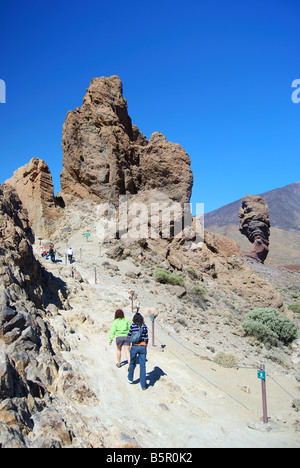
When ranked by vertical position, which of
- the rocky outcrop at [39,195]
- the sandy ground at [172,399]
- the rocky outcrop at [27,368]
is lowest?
the sandy ground at [172,399]

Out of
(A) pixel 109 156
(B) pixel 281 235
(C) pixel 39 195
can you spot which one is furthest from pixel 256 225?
(B) pixel 281 235

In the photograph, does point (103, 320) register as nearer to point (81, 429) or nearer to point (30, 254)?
point (30, 254)

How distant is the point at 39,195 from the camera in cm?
2825

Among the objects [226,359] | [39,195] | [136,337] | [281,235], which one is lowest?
[226,359]

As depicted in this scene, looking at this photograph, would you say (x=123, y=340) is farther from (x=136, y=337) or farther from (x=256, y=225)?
(x=256, y=225)

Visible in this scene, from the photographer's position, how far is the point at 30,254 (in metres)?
8.92

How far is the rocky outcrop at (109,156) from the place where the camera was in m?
26.5

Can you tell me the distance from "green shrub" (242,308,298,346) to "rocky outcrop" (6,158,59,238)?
57.8ft

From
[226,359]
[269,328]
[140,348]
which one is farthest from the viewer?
[269,328]

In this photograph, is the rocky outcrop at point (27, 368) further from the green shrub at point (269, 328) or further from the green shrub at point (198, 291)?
A: the green shrub at point (198, 291)

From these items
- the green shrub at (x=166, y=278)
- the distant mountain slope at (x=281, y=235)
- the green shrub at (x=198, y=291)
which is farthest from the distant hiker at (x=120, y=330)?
the distant mountain slope at (x=281, y=235)

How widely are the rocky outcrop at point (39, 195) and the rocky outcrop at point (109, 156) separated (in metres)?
1.93

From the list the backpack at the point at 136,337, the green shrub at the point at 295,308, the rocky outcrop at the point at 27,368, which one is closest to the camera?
the rocky outcrop at the point at 27,368

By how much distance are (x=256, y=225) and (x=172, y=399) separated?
4858 centimetres
